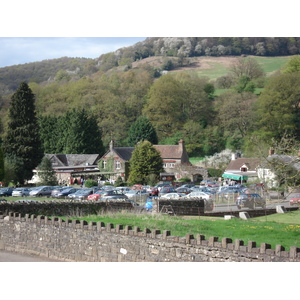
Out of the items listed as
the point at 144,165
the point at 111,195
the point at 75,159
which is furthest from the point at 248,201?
the point at 75,159

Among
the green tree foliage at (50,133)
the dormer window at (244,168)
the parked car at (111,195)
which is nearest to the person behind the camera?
the parked car at (111,195)

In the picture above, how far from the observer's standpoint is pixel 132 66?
156 metres

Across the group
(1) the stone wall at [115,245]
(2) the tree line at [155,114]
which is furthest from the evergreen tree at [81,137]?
(1) the stone wall at [115,245]

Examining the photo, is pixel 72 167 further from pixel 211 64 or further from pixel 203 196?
pixel 211 64

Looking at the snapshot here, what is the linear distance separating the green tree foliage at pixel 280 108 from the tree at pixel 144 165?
69.9 feet

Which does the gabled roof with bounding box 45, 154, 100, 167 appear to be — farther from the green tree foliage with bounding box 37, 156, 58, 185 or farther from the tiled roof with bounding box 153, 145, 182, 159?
the green tree foliage with bounding box 37, 156, 58, 185

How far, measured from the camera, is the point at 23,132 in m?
62.1

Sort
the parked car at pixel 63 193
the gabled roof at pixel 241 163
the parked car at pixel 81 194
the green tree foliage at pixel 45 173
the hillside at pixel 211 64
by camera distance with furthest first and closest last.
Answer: the hillside at pixel 211 64 → the gabled roof at pixel 241 163 → the green tree foliage at pixel 45 173 → the parked car at pixel 63 193 → the parked car at pixel 81 194

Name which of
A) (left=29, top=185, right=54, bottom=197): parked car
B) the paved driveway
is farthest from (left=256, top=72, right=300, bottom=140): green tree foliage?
the paved driveway

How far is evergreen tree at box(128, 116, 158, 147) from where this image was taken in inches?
3679

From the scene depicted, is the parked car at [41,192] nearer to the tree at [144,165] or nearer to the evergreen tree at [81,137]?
the tree at [144,165]

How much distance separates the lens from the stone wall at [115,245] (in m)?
14.5

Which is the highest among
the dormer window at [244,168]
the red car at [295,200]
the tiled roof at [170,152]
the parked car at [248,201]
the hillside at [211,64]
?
the hillside at [211,64]
